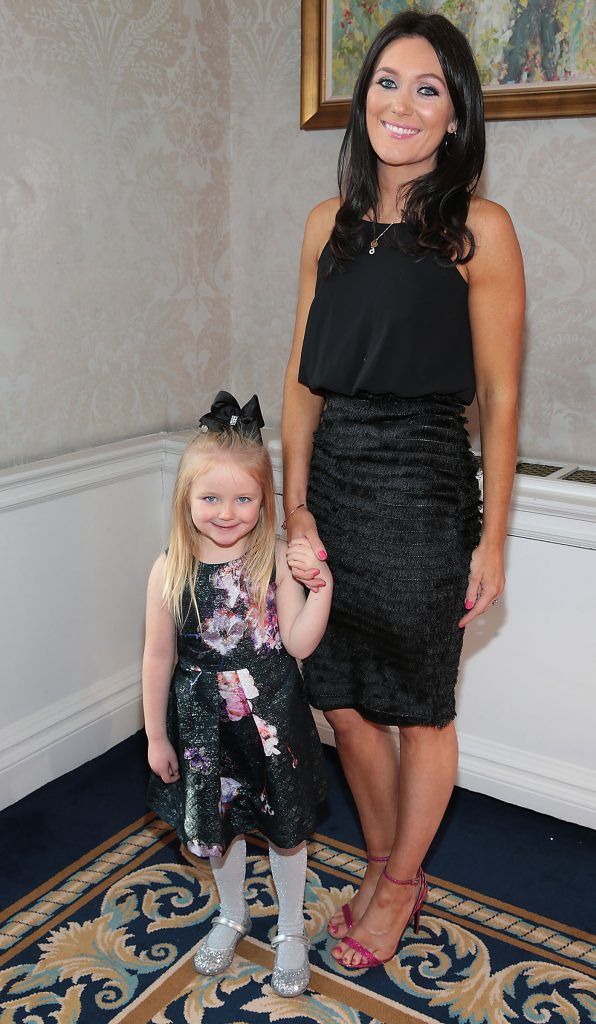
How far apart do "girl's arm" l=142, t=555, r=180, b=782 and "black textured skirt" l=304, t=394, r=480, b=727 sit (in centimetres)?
31

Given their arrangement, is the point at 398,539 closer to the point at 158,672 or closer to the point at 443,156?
the point at 158,672

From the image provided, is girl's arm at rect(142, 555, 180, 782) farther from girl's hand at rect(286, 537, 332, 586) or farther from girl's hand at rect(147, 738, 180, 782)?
girl's hand at rect(286, 537, 332, 586)

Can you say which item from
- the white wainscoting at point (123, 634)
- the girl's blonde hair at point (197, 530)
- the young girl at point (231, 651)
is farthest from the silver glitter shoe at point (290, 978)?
the white wainscoting at point (123, 634)

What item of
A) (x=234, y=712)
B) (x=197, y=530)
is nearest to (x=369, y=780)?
(x=234, y=712)

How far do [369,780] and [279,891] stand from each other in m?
0.27

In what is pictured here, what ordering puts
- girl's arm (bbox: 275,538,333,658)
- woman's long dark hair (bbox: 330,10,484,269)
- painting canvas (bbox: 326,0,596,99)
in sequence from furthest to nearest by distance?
painting canvas (bbox: 326,0,596,99) → girl's arm (bbox: 275,538,333,658) → woman's long dark hair (bbox: 330,10,484,269)

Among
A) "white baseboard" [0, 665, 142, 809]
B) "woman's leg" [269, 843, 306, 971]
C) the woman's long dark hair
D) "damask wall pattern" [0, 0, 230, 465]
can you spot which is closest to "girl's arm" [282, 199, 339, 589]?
the woman's long dark hair

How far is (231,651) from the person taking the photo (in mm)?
1658

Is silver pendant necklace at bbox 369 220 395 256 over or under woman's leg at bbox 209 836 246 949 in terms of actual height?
over

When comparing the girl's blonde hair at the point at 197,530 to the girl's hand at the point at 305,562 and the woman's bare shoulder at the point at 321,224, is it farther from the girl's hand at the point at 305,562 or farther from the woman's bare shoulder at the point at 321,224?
the woman's bare shoulder at the point at 321,224

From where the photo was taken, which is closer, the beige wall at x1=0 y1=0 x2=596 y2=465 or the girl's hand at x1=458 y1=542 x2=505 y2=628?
the girl's hand at x1=458 y1=542 x2=505 y2=628

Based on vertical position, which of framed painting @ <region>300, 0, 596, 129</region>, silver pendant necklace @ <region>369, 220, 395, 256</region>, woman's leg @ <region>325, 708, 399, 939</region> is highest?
framed painting @ <region>300, 0, 596, 129</region>

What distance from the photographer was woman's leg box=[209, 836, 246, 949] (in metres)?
1.81

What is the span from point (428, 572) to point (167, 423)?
128cm
